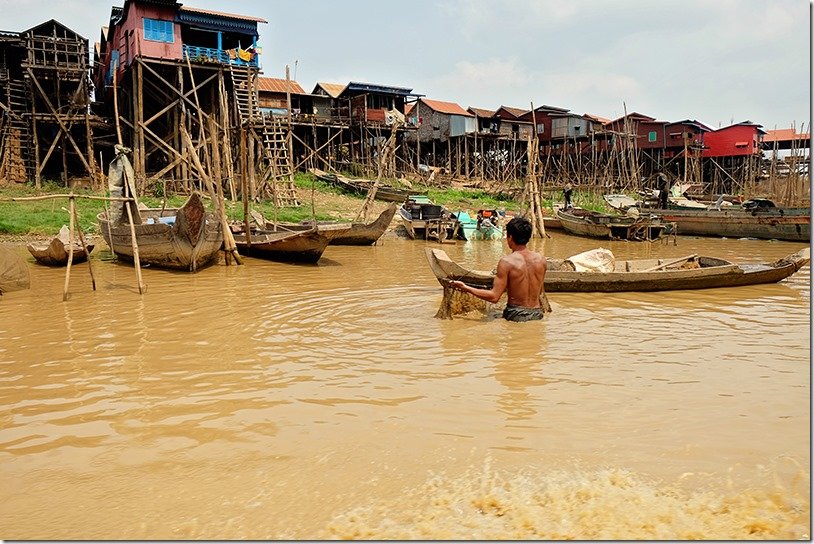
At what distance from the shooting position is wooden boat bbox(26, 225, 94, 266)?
1130cm

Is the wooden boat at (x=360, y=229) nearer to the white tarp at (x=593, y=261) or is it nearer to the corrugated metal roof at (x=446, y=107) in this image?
the white tarp at (x=593, y=261)

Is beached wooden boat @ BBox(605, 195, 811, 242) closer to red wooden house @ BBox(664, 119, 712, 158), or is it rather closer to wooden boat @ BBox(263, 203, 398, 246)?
wooden boat @ BBox(263, 203, 398, 246)

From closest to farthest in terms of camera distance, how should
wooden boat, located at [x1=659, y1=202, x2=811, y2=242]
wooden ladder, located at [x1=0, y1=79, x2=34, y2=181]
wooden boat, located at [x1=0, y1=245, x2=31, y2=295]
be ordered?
1. wooden boat, located at [x1=0, y1=245, x2=31, y2=295]
2. wooden boat, located at [x1=659, y1=202, x2=811, y2=242]
3. wooden ladder, located at [x1=0, y1=79, x2=34, y2=181]

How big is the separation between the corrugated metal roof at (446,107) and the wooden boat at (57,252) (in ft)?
99.8

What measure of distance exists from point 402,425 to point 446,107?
38.4 metres

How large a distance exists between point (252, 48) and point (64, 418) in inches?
886


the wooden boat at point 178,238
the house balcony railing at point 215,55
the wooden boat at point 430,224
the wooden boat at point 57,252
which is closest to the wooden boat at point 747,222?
the wooden boat at point 430,224

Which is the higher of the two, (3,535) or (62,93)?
(62,93)

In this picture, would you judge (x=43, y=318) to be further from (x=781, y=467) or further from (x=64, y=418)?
(x=781, y=467)

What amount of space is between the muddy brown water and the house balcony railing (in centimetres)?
1771

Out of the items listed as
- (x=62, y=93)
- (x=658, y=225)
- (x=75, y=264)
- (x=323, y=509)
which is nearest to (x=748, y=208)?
(x=658, y=225)

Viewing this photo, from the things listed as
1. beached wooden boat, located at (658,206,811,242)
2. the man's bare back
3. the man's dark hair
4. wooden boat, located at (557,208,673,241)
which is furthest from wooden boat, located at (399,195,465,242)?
the man's dark hair

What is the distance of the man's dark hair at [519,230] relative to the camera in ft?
19.1

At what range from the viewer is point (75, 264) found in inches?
472
